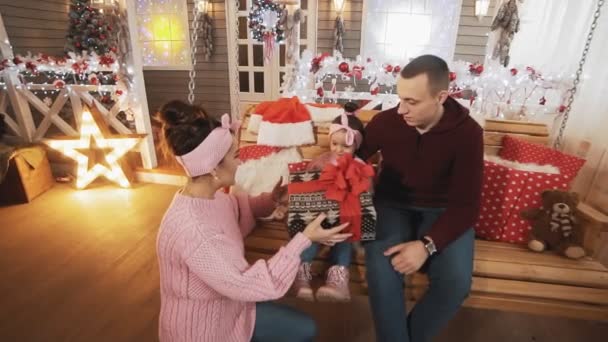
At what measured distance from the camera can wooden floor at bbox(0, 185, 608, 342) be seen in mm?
1711

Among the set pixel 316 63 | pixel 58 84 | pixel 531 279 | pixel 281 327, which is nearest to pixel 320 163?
pixel 281 327

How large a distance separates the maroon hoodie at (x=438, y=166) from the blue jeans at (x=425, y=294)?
0.27 feet

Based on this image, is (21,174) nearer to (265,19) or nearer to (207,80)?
(207,80)

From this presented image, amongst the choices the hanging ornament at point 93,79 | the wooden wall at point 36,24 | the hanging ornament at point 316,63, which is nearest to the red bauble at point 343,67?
the hanging ornament at point 316,63

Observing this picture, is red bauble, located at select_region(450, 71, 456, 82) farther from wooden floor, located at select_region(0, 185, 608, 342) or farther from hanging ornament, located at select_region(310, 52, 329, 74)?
wooden floor, located at select_region(0, 185, 608, 342)

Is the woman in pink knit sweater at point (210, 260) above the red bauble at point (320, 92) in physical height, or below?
below

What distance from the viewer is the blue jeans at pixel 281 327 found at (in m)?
1.17

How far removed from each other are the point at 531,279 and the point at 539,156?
31.4 inches

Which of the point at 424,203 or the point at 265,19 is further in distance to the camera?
the point at 265,19

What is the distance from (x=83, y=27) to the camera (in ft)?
17.9

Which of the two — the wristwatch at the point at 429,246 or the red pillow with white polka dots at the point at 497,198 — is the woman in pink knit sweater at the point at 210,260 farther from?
the red pillow with white polka dots at the point at 497,198

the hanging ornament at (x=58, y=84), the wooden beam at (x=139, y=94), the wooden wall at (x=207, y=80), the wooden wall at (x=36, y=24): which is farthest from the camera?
the wooden wall at (x=207, y=80)

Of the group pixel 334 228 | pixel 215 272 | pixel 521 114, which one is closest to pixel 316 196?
pixel 334 228

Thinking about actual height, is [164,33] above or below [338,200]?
above
